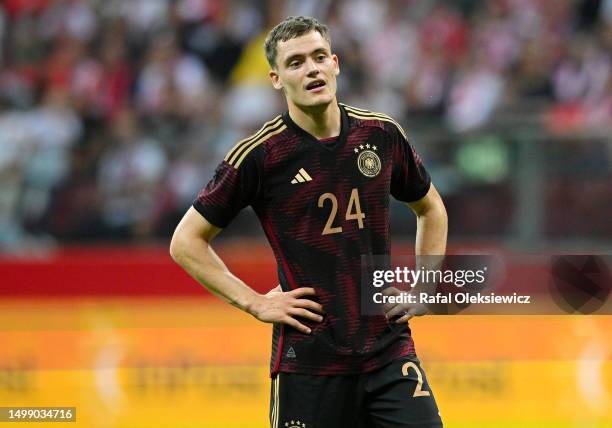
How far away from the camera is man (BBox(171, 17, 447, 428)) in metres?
4.86

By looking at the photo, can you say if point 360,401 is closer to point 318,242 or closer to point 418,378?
point 418,378

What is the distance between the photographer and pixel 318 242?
4910 mm

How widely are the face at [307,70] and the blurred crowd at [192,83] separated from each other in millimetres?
5341

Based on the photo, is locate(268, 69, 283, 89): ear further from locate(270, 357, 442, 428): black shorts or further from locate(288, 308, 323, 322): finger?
locate(270, 357, 442, 428): black shorts

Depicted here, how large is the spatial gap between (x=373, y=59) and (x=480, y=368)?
5.07 metres

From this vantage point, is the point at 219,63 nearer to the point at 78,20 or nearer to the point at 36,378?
the point at 78,20

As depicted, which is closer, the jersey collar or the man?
the man

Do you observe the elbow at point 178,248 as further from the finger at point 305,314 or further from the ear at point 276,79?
the ear at point 276,79

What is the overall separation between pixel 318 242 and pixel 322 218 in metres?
0.10

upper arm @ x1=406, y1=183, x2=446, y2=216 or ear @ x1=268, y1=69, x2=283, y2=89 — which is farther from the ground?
ear @ x1=268, y1=69, x2=283, y2=89

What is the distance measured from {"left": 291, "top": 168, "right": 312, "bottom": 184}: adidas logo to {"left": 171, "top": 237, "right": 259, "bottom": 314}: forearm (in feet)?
1.57

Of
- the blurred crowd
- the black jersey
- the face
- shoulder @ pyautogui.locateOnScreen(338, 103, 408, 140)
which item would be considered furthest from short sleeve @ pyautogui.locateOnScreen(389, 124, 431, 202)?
the blurred crowd

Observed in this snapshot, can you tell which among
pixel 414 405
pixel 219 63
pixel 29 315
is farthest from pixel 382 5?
pixel 414 405

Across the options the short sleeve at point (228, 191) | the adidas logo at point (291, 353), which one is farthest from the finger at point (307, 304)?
the short sleeve at point (228, 191)
